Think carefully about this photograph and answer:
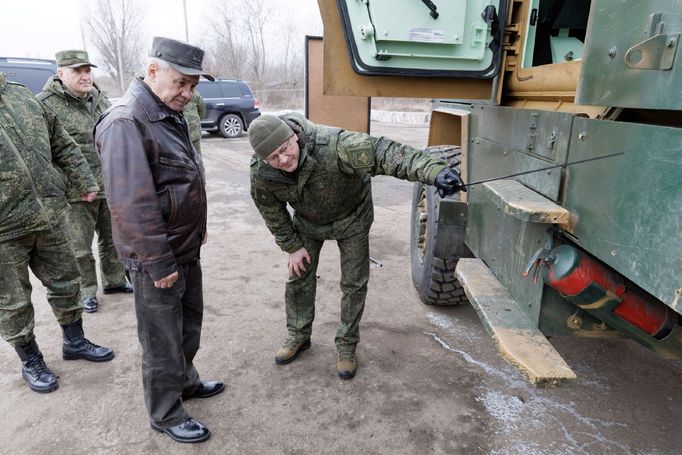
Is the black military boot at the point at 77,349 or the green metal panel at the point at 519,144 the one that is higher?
the green metal panel at the point at 519,144

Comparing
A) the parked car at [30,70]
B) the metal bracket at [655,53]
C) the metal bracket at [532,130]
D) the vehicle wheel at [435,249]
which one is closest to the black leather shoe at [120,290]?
the vehicle wheel at [435,249]

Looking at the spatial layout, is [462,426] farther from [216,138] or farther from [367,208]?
[216,138]

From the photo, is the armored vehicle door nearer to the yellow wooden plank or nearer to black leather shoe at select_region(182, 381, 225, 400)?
the yellow wooden plank

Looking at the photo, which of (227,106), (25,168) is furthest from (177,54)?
(227,106)

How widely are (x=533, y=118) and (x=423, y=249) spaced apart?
1.87 m

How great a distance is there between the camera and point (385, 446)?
224cm

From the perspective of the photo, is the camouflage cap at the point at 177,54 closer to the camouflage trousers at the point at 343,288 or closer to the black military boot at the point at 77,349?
the camouflage trousers at the point at 343,288

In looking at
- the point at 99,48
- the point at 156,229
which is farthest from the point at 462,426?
the point at 99,48

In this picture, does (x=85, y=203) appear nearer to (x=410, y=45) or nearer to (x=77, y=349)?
(x=77, y=349)

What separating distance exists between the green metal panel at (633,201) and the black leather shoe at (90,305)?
10.6 ft

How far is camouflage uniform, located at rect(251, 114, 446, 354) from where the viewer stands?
2258 millimetres

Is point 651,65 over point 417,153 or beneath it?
over

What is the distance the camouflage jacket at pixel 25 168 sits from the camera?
7.84ft

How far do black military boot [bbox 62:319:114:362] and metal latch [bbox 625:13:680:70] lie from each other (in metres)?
2.96
